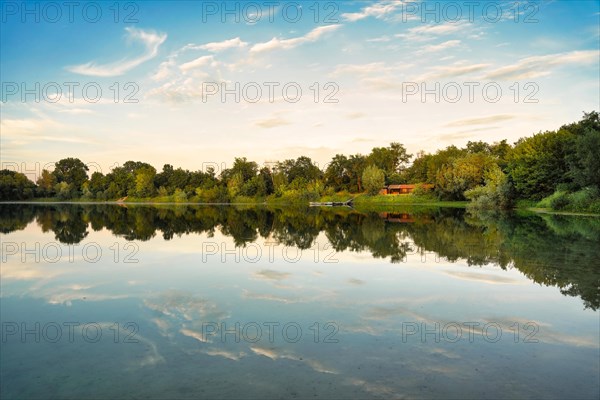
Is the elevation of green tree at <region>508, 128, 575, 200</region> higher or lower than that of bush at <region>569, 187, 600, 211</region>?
higher

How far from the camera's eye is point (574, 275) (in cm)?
1239

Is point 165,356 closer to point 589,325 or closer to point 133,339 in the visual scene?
point 133,339

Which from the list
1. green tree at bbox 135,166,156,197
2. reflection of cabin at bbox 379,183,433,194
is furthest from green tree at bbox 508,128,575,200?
green tree at bbox 135,166,156,197

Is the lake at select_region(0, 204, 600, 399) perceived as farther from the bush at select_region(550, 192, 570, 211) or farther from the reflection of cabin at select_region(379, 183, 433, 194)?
the reflection of cabin at select_region(379, 183, 433, 194)

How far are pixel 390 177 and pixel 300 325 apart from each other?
98.6 meters

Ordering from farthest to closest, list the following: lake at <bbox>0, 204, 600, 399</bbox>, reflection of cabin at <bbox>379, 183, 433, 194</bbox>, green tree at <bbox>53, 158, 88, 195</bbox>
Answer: green tree at <bbox>53, 158, 88, 195</bbox>
reflection of cabin at <bbox>379, 183, 433, 194</bbox>
lake at <bbox>0, 204, 600, 399</bbox>

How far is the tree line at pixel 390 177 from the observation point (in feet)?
152

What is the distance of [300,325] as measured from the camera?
7.82m

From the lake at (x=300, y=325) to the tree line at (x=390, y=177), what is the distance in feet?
111

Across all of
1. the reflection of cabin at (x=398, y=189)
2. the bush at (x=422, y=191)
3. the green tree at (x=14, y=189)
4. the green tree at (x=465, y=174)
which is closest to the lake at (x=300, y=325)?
the green tree at (x=465, y=174)

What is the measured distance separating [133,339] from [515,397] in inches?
217

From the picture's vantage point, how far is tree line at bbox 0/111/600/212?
152ft

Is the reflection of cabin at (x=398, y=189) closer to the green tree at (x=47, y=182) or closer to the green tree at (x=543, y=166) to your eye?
the green tree at (x=543, y=166)

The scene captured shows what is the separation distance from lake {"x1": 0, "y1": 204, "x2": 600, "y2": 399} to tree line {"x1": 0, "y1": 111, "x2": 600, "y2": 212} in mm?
33727
